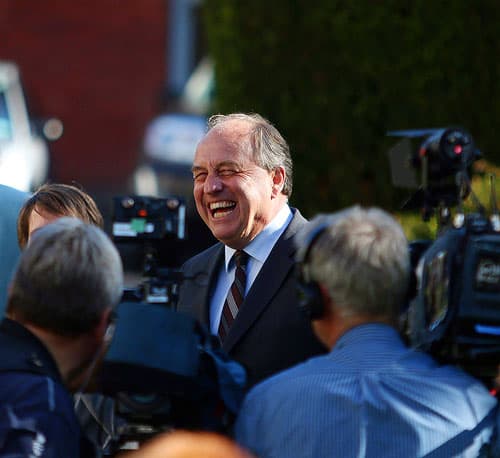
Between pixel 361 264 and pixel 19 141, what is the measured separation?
8.84 m

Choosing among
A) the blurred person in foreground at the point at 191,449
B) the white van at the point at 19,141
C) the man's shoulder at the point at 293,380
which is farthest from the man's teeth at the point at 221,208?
Result: the white van at the point at 19,141

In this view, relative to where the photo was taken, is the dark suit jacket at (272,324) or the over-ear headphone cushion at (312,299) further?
the dark suit jacket at (272,324)

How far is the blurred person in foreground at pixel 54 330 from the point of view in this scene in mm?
2844

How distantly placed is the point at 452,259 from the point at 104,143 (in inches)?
586

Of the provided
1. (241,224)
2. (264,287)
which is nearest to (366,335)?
(264,287)

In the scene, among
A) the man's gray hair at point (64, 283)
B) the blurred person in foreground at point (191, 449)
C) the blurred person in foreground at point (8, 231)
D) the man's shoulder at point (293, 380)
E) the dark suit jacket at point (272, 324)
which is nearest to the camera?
the blurred person in foreground at point (191, 449)

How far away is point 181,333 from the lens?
118 inches

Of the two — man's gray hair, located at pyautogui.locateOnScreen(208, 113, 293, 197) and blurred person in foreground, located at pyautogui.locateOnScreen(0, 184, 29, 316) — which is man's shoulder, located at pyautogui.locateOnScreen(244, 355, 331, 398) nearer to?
blurred person in foreground, located at pyautogui.locateOnScreen(0, 184, 29, 316)

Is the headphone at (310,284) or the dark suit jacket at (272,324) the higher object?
the headphone at (310,284)

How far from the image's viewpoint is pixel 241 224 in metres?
4.56

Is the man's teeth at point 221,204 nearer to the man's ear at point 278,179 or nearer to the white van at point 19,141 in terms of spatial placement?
the man's ear at point 278,179

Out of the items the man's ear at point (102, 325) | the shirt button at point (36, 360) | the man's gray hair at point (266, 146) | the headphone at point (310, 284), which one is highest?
the man's gray hair at point (266, 146)

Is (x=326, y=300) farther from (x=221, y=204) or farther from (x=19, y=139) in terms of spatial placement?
(x=19, y=139)

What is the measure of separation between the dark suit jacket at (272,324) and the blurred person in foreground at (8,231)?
60 centimetres
